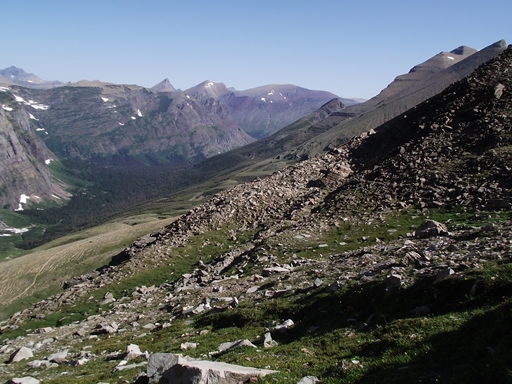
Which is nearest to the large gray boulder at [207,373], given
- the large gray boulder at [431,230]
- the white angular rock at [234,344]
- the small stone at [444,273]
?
the white angular rock at [234,344]

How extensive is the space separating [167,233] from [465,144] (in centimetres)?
4611

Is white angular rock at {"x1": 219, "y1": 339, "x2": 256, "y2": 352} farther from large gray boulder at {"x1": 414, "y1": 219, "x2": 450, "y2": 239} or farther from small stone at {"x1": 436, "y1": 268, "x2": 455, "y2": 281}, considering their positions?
large gray boulder at {"x1": 414, "y1": 219, "x2": 450, "y2": 239}

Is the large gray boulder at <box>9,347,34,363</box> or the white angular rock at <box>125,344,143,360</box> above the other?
the white angular rock at <box>125,344,143,360</box>

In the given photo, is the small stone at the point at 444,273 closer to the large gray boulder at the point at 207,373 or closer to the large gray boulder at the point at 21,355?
the large gray boulder at the point at 207,373

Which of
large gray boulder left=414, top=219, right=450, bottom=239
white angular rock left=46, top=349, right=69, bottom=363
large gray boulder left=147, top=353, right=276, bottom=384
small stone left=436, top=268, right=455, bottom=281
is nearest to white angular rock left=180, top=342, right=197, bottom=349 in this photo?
large gray boulder left=147, top=353, right=276, bottom=384

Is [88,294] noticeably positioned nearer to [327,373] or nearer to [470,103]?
[327,373]

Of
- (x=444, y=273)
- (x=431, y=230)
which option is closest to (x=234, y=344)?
(x=444, y=273)

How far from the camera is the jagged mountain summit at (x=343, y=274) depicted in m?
16.4

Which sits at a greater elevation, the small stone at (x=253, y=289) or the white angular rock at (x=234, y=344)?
the white angular rock at (x=234, y=344)

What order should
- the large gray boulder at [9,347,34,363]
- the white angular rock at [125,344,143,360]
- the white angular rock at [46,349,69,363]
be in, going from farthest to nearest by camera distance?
the large gray boulder at [9,347,34,363], the white angular rock at [46,349,69,363], the white angular rock at [125,344,143,360]

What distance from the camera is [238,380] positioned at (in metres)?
14.7

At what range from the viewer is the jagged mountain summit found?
16438mm

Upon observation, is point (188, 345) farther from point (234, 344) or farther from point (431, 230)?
point (431, 230)

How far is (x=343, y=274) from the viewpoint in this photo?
29562 millimetres
